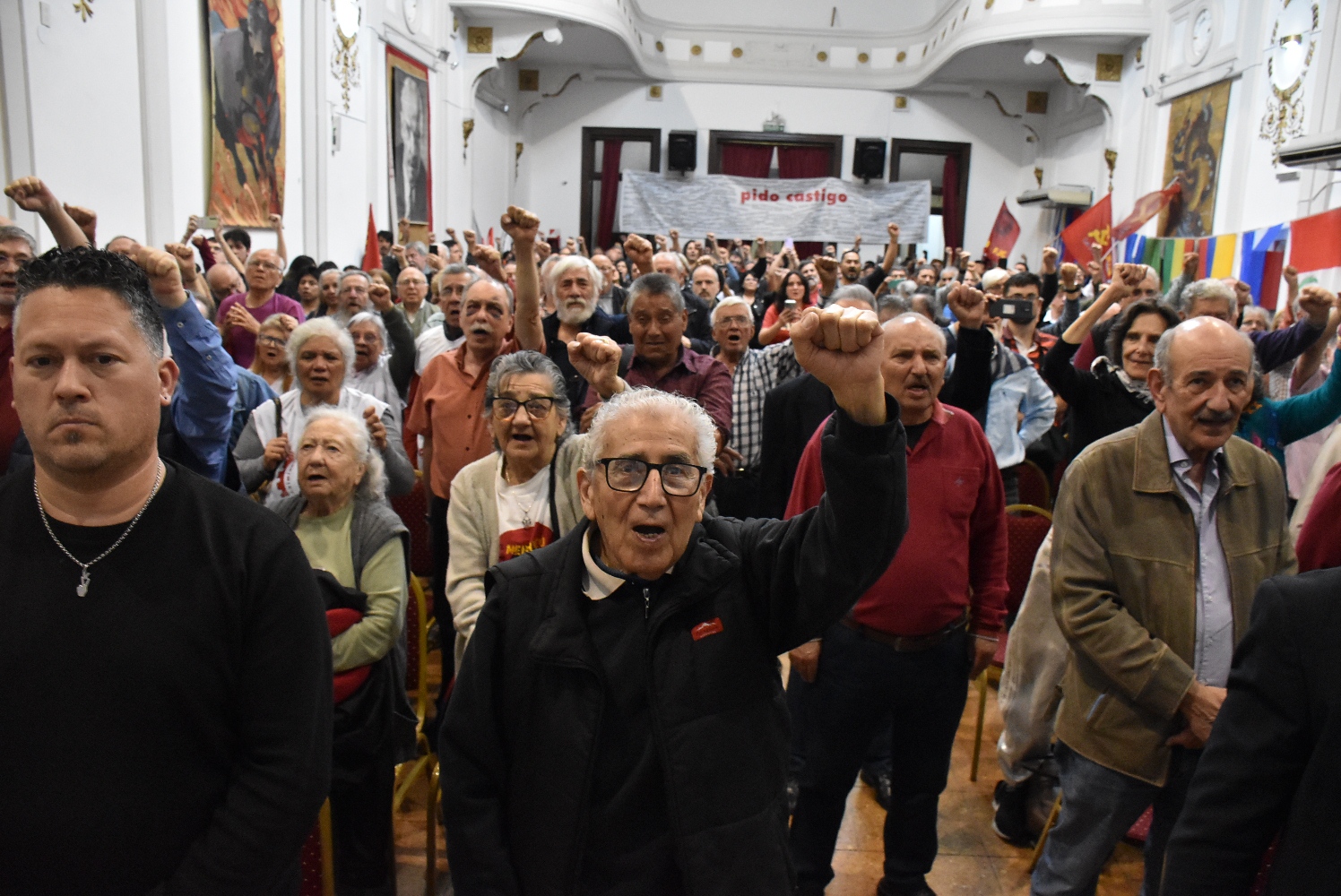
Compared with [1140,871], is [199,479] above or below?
above

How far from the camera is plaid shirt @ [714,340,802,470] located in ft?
11.8

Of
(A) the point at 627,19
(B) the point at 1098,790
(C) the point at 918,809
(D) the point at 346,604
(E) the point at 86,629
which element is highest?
(A) the point at 627,19

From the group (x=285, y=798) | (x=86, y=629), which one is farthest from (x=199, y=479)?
(x=285, y=798)

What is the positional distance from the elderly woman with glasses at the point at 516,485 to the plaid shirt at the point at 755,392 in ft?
4.25

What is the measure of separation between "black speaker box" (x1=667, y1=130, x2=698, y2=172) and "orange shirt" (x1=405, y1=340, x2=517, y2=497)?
13198 millimetres

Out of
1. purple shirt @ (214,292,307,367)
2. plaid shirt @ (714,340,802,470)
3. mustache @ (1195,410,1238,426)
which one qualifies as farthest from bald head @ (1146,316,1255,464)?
purple shirt @ (214,292,307,367)

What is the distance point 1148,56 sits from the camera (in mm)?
11617

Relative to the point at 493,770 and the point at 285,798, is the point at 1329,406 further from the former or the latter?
the point at 285,798

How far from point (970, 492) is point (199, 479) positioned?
175 cm

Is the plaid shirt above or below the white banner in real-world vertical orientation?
below

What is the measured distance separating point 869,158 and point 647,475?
15303mm

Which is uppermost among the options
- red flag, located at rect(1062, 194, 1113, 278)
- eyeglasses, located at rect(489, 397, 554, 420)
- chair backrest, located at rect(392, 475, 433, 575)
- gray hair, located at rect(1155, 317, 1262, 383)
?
red flag, located at rect(1062, 194, 1113, 278)

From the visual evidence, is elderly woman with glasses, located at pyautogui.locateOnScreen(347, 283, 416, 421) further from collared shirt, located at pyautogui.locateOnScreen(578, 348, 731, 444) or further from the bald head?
the bald head

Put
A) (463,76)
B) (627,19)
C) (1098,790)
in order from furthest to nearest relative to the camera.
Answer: (627,19) < (463,76) < (1098,790)
